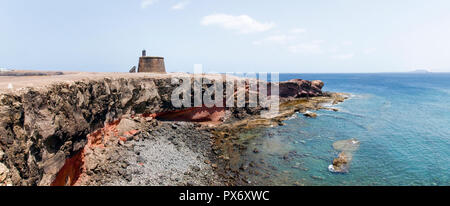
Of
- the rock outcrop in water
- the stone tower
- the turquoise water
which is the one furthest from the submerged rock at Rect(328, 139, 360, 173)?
the stone tower

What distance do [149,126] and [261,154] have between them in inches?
507

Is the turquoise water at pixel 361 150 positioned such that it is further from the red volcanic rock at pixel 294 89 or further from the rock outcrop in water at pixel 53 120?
the red volcanic rock at pixel 294 89

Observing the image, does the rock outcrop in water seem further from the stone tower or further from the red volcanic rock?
the red volcanic rock

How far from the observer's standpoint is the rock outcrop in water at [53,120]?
1003 cm

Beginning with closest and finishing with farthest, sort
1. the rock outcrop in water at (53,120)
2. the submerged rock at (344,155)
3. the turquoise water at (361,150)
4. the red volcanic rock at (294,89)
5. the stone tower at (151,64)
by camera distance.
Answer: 1. the rock outcrop in water at (53,120)
2. the turquoise water at (361,150)
3. the submerged rock at (344,155)
4. the stone tower at (151,64)
5. the red volcanic rock at (294,89)

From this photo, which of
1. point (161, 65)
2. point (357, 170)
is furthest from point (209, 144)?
point (161, 65)

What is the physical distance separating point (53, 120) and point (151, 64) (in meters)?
28.8

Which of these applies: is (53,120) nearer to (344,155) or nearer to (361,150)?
(344,155)

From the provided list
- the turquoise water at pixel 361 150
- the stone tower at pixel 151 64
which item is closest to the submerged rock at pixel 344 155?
the turquoise water at pixel 361 150

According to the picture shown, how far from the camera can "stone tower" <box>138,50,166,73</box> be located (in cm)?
4109

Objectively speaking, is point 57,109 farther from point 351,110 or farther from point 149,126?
point 351,110

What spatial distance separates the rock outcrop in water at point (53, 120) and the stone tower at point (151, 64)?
13.5m

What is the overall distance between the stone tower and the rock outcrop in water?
1346 centimetres
